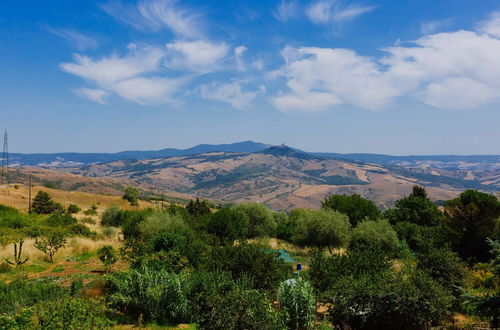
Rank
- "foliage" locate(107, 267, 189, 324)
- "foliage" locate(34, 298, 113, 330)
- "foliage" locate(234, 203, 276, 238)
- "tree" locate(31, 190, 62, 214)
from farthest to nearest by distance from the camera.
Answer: "tree" locate(31, 190, 62, 214) < "foliage" locate(234, 203, 276, 238) < "foliage" locate(107, 267, 189, 324) < "foliage" locate(34, 298, 113, 330)

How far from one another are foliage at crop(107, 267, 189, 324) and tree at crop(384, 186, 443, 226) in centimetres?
3879

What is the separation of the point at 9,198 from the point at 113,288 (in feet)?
194

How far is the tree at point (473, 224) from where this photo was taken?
77.7 ft

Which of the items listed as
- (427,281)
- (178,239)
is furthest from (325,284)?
(178,239)

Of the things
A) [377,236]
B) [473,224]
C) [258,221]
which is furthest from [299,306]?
[258,221]

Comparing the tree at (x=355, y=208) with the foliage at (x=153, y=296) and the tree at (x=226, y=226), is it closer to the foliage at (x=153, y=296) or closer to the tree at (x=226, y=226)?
the tree at (x=226, y=226)

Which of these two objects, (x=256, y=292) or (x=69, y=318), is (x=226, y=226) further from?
(x=69, y=318)

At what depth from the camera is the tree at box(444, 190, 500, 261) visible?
2367 cm

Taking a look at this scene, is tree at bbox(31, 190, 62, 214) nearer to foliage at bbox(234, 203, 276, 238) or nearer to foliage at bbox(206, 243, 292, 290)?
foliage at bbox(234, 203, 276, 238)

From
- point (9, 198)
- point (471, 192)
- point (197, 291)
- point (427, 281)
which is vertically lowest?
point (9, 198)

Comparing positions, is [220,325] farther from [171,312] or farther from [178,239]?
[178,239]

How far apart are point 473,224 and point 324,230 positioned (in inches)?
458

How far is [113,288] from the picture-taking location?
12859 mm

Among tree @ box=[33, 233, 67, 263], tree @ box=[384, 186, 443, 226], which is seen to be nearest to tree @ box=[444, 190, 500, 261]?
tree @ box=[384, 186, 443, 226]
